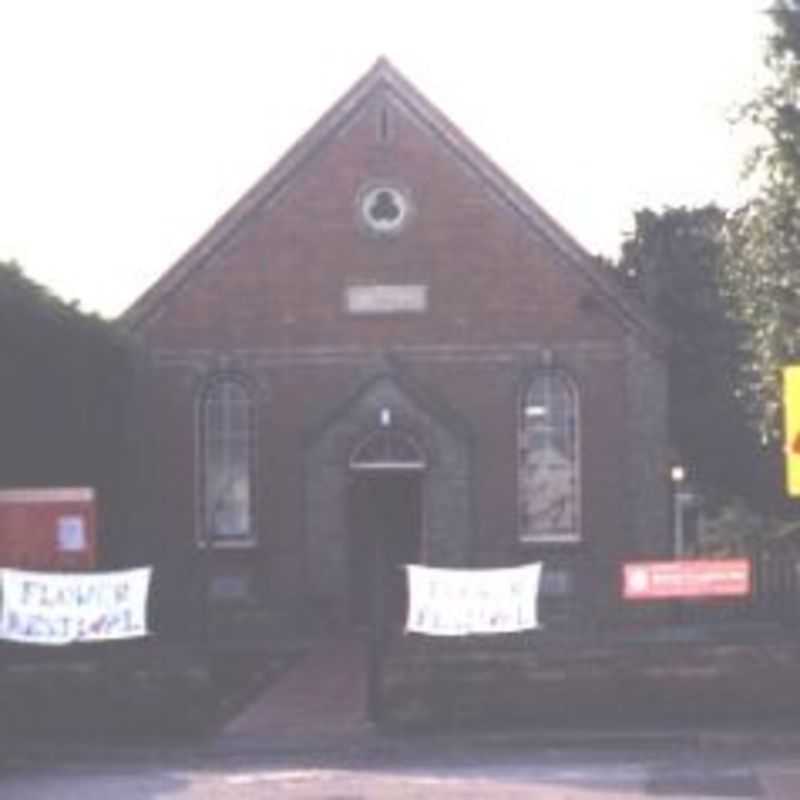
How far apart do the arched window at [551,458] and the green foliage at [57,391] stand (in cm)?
690

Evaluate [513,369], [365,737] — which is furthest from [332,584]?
[365,737]

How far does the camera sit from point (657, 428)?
34.3m

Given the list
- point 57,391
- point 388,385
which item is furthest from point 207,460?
point 57,391

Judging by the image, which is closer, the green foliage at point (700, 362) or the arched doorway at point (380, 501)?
the arched doorway at point (380, 501)

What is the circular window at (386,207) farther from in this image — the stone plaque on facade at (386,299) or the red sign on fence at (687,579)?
the red sign on fence at (687,579)

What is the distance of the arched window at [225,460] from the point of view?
34625 mm

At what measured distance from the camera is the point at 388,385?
33.8 meters

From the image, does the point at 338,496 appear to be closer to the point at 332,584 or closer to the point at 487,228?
the point at 332,584

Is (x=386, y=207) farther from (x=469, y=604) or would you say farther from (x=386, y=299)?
(x=469, y=604)

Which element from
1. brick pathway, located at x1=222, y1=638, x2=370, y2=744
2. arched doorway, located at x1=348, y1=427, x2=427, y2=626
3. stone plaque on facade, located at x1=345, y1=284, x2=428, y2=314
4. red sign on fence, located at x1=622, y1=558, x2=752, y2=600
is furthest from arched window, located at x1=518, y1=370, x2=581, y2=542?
red sign on fence, located at x1=622, y1=558, x2=752, y2=600

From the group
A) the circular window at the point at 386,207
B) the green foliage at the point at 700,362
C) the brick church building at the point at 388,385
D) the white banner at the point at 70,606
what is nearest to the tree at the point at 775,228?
the brick church building at the point at 388,385

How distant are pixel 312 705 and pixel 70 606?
11.3ft

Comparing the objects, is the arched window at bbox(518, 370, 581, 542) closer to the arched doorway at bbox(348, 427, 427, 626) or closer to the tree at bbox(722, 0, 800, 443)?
the arched doorway at bbox(348, 427, 427, 626)

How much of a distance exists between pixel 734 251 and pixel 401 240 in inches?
268
